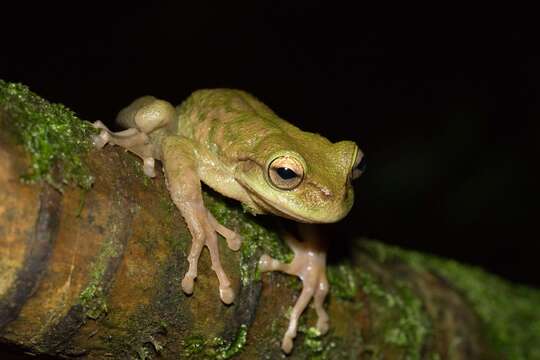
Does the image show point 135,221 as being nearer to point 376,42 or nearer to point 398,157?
point 398,157

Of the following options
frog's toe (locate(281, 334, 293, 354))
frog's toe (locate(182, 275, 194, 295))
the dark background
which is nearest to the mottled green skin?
frog's toe (locate(281, 334, 293, 354))

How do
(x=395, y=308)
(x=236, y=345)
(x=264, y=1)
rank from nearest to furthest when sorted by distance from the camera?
(x=236, y=345) → (x=395, y=308) → (x=264, y=1)

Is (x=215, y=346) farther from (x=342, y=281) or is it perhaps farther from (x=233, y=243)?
(x=342, y=281)

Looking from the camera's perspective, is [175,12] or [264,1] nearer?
[175,12]

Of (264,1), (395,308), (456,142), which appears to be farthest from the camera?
(264,1)

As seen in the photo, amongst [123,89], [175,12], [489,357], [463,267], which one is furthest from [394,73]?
[489,357]

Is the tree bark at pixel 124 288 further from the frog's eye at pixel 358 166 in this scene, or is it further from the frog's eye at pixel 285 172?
the frog's eye at pixel 358 166

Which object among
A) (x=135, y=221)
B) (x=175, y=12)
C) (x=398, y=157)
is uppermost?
(x=175, y=12)

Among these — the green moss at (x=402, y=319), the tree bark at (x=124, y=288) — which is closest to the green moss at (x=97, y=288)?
the tree bark at (x=124, y=288)
